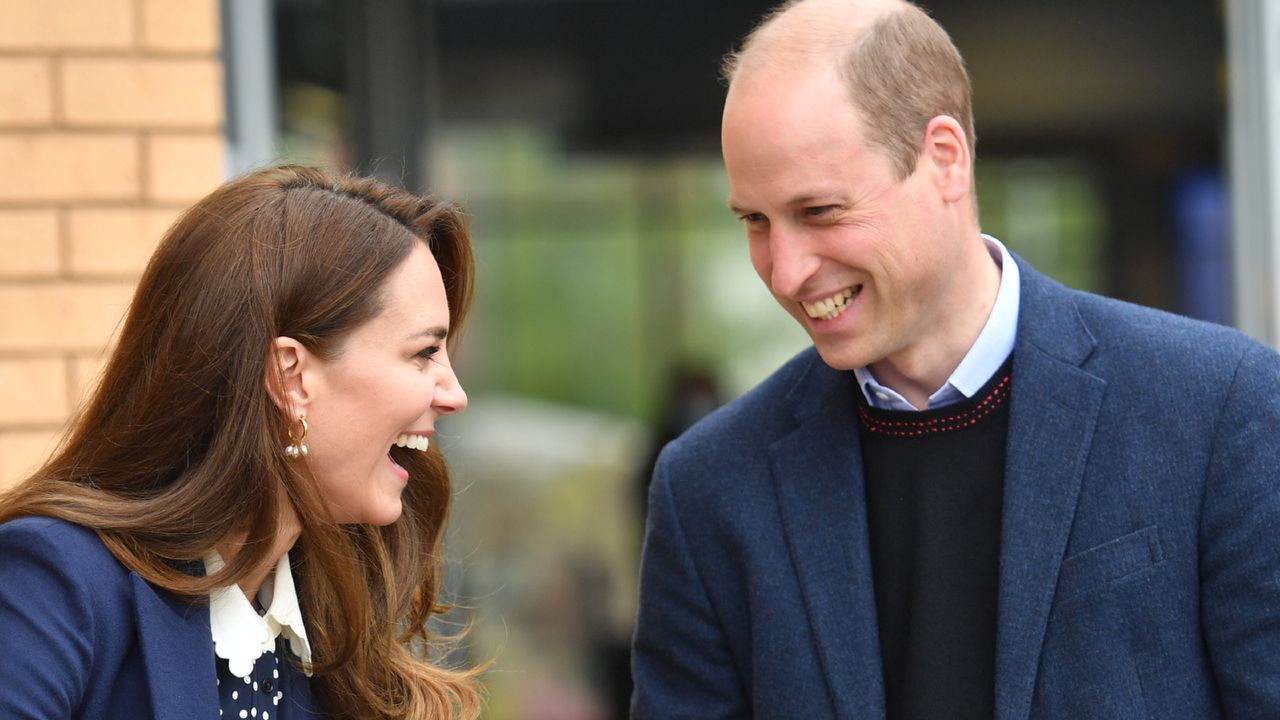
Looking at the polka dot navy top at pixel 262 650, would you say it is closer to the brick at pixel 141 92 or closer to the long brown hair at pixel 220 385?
the long brown hair at pixel 220 385

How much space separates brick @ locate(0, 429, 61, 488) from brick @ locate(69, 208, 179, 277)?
367 millimetres

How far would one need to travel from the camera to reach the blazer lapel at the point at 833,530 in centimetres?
237

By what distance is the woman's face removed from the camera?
2174 millimetres

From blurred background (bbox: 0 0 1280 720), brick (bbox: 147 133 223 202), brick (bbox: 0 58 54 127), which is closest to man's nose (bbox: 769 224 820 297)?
brick (bbox: 147 133 223 202)

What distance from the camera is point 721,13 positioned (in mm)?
7289

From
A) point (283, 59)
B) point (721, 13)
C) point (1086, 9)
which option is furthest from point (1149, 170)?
point (283, 59)

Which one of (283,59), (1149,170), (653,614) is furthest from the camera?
(1149,170)

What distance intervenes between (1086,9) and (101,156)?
5.56 meters

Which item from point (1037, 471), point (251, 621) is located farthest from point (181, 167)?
point (1037, 471)

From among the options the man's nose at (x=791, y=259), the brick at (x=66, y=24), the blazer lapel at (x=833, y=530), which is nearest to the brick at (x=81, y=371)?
the brick at (x=66, y=24)

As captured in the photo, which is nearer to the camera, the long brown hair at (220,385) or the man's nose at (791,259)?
the long brown hair at (220,385)

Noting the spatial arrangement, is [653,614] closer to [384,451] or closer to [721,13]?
[384,451]

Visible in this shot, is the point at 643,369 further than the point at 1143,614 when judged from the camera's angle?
Yes

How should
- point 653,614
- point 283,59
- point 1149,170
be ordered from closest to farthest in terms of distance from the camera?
1. point 653,614
2. point 283,59
3. point 1149,170
